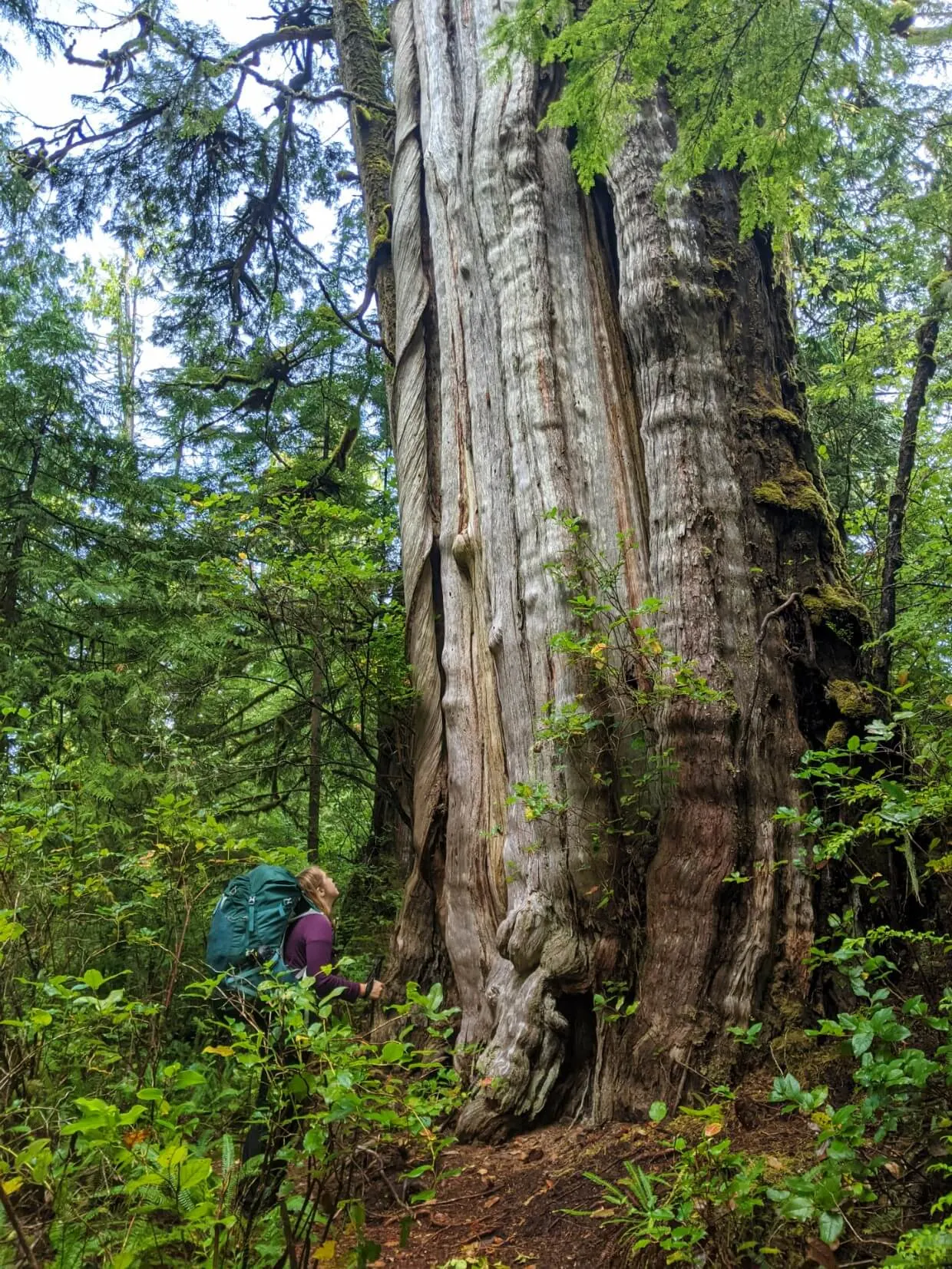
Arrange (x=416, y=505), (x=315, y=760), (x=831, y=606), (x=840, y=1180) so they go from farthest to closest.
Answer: (x=315, y=760)
(x=416, y=505)
(x=831, y=606)
(x=840, y=1180)

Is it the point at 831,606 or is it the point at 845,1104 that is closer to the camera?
the point at 845,1104

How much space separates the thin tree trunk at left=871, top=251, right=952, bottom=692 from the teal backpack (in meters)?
2.67

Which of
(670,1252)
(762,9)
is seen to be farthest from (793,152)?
(670,1252)

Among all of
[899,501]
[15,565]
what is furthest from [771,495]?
[15,565]

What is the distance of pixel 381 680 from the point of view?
5566 mm

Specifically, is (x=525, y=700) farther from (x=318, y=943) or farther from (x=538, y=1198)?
(x=538, y=1198)

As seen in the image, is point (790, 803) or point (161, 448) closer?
point (790, 803)

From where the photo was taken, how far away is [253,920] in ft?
10.5

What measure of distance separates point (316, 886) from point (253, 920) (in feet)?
2.02

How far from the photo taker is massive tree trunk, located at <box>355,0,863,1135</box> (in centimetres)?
326

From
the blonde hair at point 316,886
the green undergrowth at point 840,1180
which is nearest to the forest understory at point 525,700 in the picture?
the green undergrowth at point 840,1180

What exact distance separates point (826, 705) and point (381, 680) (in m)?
2.93

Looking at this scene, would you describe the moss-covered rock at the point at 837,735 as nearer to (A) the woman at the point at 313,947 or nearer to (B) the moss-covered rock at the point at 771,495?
(B) the moss-covered rock at the point at 771,495

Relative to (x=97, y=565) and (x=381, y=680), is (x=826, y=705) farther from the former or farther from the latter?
(x=97, y=565)
